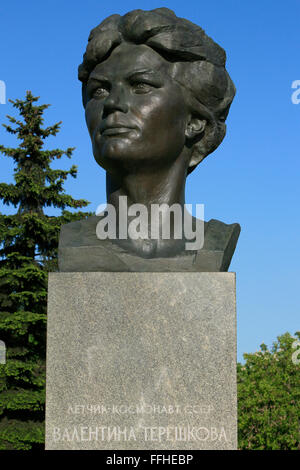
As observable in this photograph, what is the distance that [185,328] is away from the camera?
555cm

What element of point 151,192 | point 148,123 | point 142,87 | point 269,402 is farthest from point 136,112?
point 269,402

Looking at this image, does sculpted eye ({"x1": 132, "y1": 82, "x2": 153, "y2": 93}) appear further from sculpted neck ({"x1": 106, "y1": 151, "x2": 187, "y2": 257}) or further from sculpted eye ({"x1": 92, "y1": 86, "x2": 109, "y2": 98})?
sculpted neck ({"x1": 106, "y1": 151, "x2": 187, "y2": 257})

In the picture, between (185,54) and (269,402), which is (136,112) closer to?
(185,54)

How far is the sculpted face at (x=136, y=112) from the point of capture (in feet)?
19.8

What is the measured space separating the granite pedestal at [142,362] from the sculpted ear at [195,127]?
1.58m

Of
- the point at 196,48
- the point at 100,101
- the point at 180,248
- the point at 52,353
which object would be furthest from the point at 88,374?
the point at 196,48

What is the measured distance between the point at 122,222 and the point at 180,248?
59 centimetres

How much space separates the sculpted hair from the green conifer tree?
1302 cm

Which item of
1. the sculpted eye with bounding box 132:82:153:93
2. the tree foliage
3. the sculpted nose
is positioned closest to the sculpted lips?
the sculpted nose

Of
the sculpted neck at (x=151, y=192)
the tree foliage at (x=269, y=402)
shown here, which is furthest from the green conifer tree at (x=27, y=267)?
the sculpted neck at (x=151, y=192)

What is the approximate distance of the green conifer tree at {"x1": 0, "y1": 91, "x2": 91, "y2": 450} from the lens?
18.9 m
